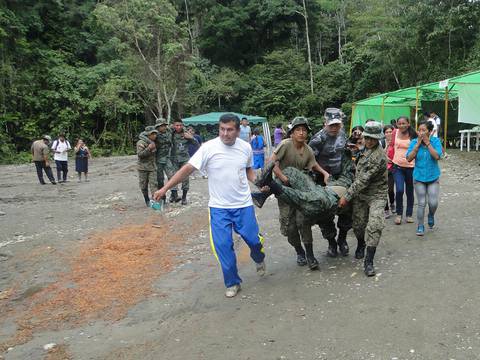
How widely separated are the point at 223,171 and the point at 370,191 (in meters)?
1.57

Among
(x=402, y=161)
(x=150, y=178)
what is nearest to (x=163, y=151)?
(x=150, y=178)

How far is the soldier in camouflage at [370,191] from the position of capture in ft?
15.1

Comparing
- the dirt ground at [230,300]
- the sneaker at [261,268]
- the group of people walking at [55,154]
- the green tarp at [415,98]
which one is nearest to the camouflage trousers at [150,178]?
the dirt ground at [230,300]

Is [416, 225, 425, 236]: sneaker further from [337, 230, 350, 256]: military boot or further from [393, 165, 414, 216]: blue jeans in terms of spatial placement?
[337, 230, 350, 256]: military boot

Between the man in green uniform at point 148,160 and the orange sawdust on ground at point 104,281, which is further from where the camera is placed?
the man in green uniform at point 148,160

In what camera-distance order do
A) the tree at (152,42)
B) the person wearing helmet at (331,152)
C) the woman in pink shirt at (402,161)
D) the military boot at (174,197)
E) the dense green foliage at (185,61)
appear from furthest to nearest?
the tree at (152,42)
the dense green foliage at (185,61)
the military boot at (174,197)
the woman in pink shirt at (402,161)
the person wearing helmet at (331,152)

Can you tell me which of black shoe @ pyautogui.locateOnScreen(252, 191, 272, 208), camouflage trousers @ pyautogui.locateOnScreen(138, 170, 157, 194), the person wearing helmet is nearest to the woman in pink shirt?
the person wearing helmet

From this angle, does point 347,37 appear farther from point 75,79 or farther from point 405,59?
point 75,79

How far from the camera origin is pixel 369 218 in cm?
463

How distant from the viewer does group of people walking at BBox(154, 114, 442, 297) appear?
4.45m

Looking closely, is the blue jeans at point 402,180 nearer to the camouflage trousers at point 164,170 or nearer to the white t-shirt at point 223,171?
the white t-shirt at point 223,171

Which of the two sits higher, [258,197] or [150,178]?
[258,197]

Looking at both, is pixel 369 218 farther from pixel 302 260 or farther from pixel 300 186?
pixel 302 260

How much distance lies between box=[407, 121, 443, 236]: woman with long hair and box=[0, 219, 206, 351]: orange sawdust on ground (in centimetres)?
344
